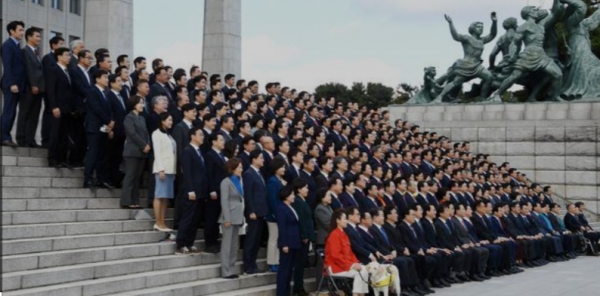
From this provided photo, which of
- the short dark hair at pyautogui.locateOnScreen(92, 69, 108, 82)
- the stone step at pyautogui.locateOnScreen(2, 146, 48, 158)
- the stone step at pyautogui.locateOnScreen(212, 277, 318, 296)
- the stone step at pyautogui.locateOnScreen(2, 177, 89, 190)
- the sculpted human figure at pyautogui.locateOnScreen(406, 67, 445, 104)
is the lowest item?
the stone step at pyautogui.locateOnScreen(212, 277, 318, 296)

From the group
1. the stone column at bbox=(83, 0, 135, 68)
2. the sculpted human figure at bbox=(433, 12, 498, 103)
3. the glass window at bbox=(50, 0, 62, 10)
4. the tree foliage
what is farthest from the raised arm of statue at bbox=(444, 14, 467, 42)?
the tree foliage

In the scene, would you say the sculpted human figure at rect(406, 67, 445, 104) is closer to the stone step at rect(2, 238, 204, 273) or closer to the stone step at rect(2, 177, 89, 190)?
the stone step at rect(2, 177, 89, 190)

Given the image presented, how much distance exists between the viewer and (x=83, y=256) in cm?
851

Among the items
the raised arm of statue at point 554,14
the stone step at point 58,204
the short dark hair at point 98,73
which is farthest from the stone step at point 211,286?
the raised arm of statue at point 554,14

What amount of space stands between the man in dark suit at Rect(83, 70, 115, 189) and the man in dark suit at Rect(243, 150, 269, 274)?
1947 millimetres

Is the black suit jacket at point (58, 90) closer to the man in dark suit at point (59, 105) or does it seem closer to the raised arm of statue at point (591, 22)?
the man in dark suit at point (59, 105)

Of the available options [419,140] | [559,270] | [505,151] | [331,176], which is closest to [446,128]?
[505,151]

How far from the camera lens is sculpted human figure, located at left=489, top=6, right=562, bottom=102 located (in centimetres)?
2303

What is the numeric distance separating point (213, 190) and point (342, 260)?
70.7 inches

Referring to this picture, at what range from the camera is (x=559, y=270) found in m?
13.8

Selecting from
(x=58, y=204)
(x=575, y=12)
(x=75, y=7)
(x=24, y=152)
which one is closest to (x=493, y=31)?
(x=575, y=12)

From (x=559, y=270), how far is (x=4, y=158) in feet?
30.1

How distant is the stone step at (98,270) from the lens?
7.57m

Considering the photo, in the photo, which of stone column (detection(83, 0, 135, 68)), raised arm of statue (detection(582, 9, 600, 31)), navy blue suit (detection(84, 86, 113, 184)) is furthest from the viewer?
raised arm of statue (detection(582, 9, 600, 31))
